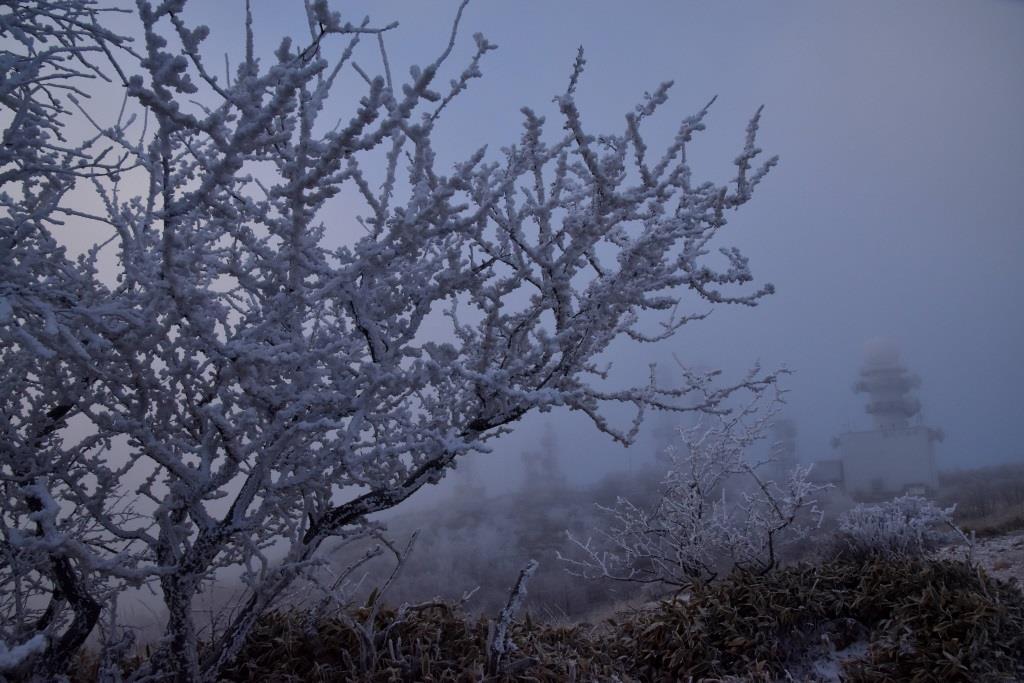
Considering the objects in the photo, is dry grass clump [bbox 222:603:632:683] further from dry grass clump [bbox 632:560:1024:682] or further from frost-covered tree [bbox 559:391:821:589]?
frost-covered tree [bbox 559:391:821:589]

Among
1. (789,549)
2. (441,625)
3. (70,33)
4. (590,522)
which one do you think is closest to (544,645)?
(441,625)

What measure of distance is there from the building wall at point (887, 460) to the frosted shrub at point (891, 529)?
24.2 meters

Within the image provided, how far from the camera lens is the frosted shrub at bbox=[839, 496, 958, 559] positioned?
267 inches

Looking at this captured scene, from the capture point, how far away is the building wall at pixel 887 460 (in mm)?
28797

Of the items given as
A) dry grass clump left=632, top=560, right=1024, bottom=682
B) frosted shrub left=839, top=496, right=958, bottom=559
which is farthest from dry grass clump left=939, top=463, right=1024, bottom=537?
dry grass clump left=632, top=560, right=1024, bottom=682

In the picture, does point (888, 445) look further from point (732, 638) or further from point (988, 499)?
point (732, 638)

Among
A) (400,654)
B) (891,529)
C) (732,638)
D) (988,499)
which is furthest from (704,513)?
(988,499)

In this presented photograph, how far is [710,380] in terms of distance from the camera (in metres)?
3.40

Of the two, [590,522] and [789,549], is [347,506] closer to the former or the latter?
[789,549]

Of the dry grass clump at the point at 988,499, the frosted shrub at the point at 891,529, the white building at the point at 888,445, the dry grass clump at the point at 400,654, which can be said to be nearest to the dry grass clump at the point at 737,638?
the dry grass clump at the point at 400,654

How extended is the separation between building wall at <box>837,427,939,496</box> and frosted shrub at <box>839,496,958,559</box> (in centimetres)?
2417

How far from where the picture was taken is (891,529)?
6926 millimetres

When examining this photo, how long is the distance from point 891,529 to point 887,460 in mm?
27124

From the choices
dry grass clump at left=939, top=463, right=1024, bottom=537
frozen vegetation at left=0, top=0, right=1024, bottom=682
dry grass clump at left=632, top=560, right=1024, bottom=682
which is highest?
frozen vegetation at left=0, top=0, right=1024, bottom=682
